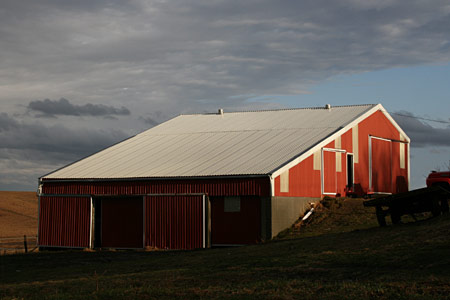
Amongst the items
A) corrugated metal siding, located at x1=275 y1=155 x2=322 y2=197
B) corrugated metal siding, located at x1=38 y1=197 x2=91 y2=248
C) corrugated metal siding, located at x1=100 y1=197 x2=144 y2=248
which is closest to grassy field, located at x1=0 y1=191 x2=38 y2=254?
corrugated metal siding, located at x1=38 y1=197 x2=91 y2=248

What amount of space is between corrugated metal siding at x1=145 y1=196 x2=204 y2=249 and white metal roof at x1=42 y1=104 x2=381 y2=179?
54.3 inches

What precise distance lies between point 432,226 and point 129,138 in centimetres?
2626

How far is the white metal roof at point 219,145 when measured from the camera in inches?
1379

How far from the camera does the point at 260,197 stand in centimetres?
A: 3222

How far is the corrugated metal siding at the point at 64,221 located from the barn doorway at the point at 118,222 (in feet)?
1.97

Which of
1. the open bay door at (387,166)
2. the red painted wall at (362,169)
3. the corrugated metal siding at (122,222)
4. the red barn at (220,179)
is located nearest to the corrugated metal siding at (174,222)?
the red barn at (220,179)

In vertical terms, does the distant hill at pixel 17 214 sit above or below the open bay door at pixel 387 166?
below

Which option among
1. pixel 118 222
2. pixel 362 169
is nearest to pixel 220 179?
pixel 118 222

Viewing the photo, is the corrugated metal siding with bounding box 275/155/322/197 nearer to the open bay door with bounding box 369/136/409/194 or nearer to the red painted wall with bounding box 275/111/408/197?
the red painted wall with bounding box 275/111/408/197

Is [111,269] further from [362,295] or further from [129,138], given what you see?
[129,138]

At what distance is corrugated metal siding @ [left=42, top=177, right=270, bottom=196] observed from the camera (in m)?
32.4

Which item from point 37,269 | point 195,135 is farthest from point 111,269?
point 195,135

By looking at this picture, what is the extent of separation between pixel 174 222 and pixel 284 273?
54.3 ft

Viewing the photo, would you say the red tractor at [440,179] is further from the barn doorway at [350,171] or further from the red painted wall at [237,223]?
the red painted wall at [237,223]
